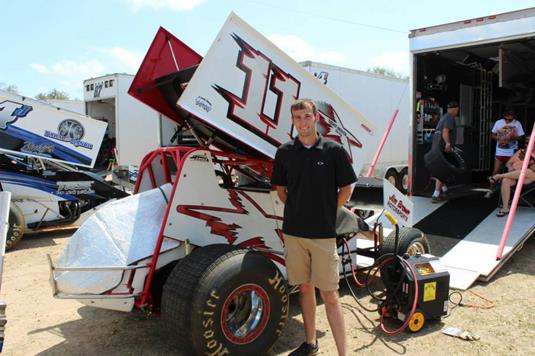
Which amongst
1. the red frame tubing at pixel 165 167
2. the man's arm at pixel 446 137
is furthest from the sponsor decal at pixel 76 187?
the man's arm at pixel 446 137

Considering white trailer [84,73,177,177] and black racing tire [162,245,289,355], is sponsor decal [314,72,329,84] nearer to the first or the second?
white trailer [84,73,177,177]

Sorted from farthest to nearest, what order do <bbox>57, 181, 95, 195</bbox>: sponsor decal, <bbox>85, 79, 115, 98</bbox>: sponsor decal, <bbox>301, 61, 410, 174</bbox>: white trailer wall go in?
<bbox>85, 79, 115, 98</bbox>: sponsor decal → <bbox>301, 61, 410, 174</bbox>: white trailer wall → <bbox>57, 181, 95, 195</bbox>: sponsor decal

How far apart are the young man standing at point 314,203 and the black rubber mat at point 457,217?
11.5 feet

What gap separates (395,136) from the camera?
13.7 metres

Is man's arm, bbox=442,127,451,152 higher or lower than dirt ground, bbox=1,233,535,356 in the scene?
higher

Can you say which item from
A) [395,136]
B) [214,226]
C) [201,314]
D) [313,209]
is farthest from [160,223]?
[395,136]

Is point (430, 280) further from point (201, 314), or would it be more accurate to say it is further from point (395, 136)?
point (395, 136)

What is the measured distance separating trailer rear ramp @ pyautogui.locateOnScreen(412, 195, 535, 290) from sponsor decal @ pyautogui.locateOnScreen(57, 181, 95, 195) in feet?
17.7

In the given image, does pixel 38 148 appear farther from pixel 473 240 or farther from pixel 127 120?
pixel 473 240

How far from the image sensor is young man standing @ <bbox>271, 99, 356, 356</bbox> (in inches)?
124

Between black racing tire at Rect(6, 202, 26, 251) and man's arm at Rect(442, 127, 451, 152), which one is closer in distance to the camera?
black racing tire at Rect(6, 202, 26, 251)

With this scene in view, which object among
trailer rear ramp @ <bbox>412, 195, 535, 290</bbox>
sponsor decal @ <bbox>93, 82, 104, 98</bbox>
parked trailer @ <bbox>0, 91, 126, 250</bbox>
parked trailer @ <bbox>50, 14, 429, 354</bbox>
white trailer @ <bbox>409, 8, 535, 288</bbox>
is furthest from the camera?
sponsor decal @ <bbox>93, 82, 104, 98</bbox>

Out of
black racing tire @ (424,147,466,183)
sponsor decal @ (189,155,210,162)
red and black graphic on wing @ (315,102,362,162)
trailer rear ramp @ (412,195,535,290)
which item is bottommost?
trailer rear ramp @ (412,195,535,290)

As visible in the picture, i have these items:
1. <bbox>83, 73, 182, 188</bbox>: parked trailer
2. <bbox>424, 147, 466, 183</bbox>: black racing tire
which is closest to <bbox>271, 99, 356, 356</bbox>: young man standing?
<bbox>424, 147, 466, 183</bbox>: black racing tire
